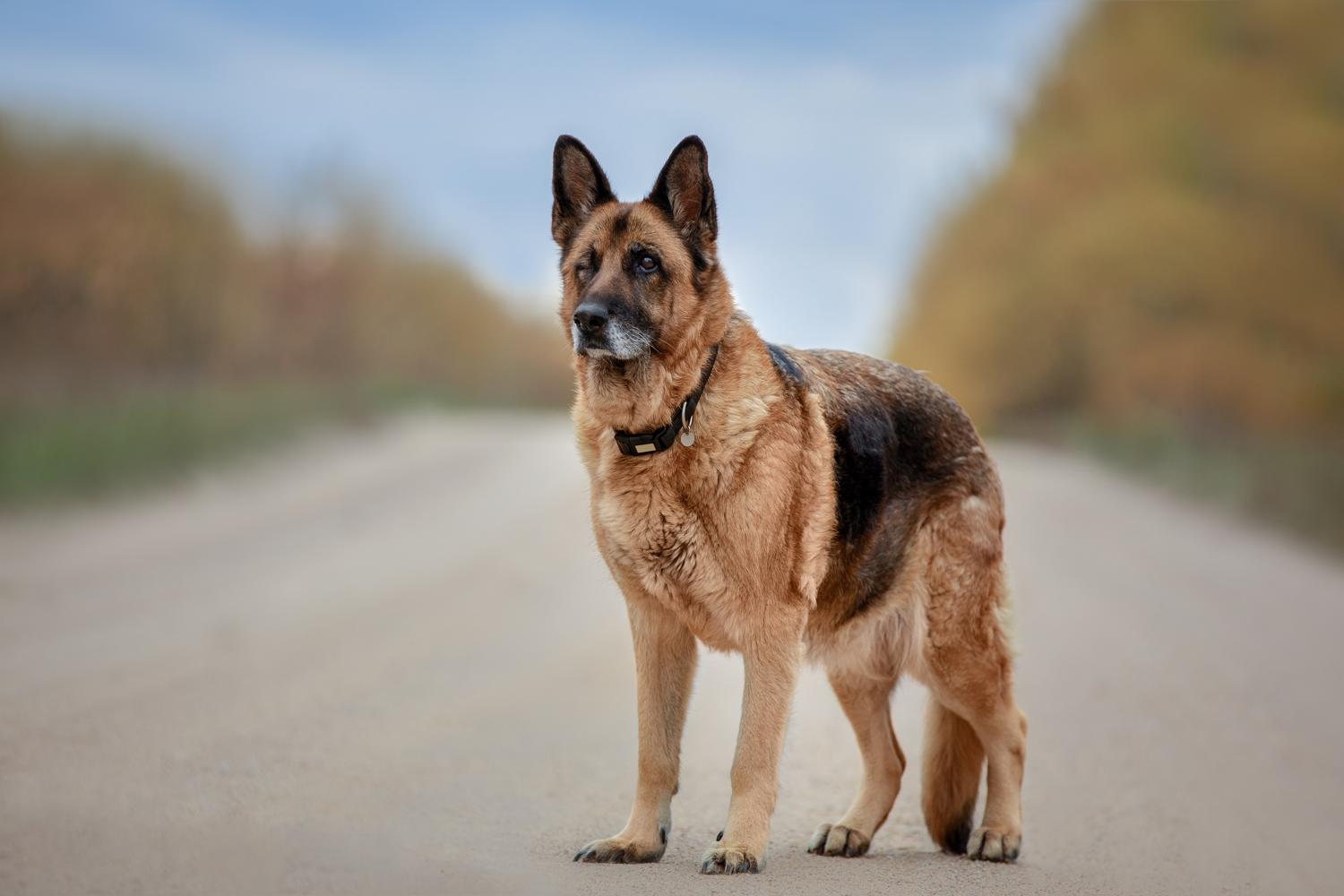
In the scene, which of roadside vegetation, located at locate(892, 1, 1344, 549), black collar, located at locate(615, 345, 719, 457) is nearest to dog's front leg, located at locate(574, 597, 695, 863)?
black collar, located at locate(615, 345, 719, 457)

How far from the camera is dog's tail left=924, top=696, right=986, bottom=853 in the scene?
5.79 m

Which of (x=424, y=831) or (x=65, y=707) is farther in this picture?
(x=65, y=707)

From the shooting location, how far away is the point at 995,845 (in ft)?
18.6

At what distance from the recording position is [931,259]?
3575 cm

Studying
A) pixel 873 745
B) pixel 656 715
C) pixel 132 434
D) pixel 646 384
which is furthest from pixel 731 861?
pixel 132 434

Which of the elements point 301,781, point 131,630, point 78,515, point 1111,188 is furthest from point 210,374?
point 301,781

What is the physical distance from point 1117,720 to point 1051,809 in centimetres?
198

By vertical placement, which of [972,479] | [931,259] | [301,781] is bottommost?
[301,781]

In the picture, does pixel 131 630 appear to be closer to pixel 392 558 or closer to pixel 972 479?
pixel 392 558

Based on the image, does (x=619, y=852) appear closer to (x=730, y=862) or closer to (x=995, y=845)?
(x=730, y=862)

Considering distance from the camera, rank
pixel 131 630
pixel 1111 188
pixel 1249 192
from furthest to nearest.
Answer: pixel 1111 188 < pixel 1249 192 < pixel 131 630

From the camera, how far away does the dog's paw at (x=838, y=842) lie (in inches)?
219

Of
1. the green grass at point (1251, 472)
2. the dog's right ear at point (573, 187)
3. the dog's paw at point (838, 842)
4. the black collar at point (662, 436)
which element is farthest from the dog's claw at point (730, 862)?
the green grass at point (1251, 472)

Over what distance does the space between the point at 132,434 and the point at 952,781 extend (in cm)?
1581
